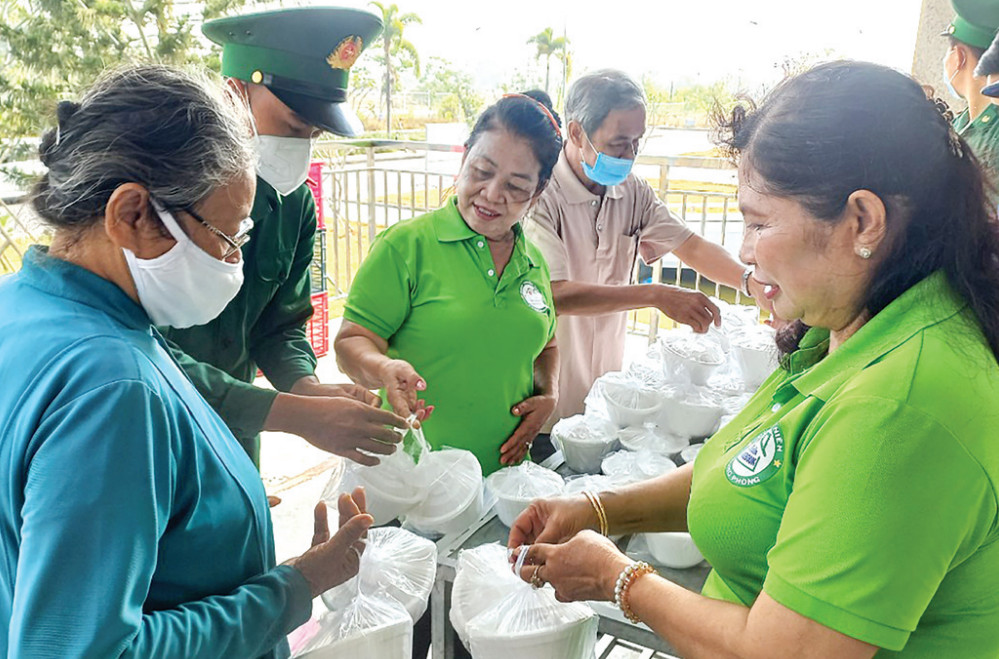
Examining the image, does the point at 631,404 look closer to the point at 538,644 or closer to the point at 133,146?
the point at 538,644

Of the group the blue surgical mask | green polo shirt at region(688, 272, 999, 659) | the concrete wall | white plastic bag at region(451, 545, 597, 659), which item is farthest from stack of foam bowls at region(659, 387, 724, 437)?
the concrete wall

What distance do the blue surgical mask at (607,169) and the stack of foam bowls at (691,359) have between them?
0.54 m

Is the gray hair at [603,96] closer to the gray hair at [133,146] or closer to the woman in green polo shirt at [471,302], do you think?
the woman in green polo shirt at [471,302]

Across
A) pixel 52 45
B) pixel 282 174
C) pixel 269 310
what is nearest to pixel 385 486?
pixel 269 310

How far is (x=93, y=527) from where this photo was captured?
2.38ft

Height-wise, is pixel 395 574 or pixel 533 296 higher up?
pixel 533 296

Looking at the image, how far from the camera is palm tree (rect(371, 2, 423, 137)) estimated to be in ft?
43.5

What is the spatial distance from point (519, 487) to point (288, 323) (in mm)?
780

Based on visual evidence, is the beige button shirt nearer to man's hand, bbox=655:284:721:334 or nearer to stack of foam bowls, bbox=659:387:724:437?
man's hand, bbox=655:284:721:334

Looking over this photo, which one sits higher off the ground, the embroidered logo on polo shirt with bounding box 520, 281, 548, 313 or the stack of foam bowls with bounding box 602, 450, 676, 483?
the embroidered logo on polo shirt with bounding box 520, 281, 548, 313

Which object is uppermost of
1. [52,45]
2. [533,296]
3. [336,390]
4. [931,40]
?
[931,40]

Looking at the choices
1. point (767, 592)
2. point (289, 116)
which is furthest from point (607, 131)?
point (767, 592)

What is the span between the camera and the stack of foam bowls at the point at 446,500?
1.48 metres

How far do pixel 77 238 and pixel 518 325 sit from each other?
3.77ft
